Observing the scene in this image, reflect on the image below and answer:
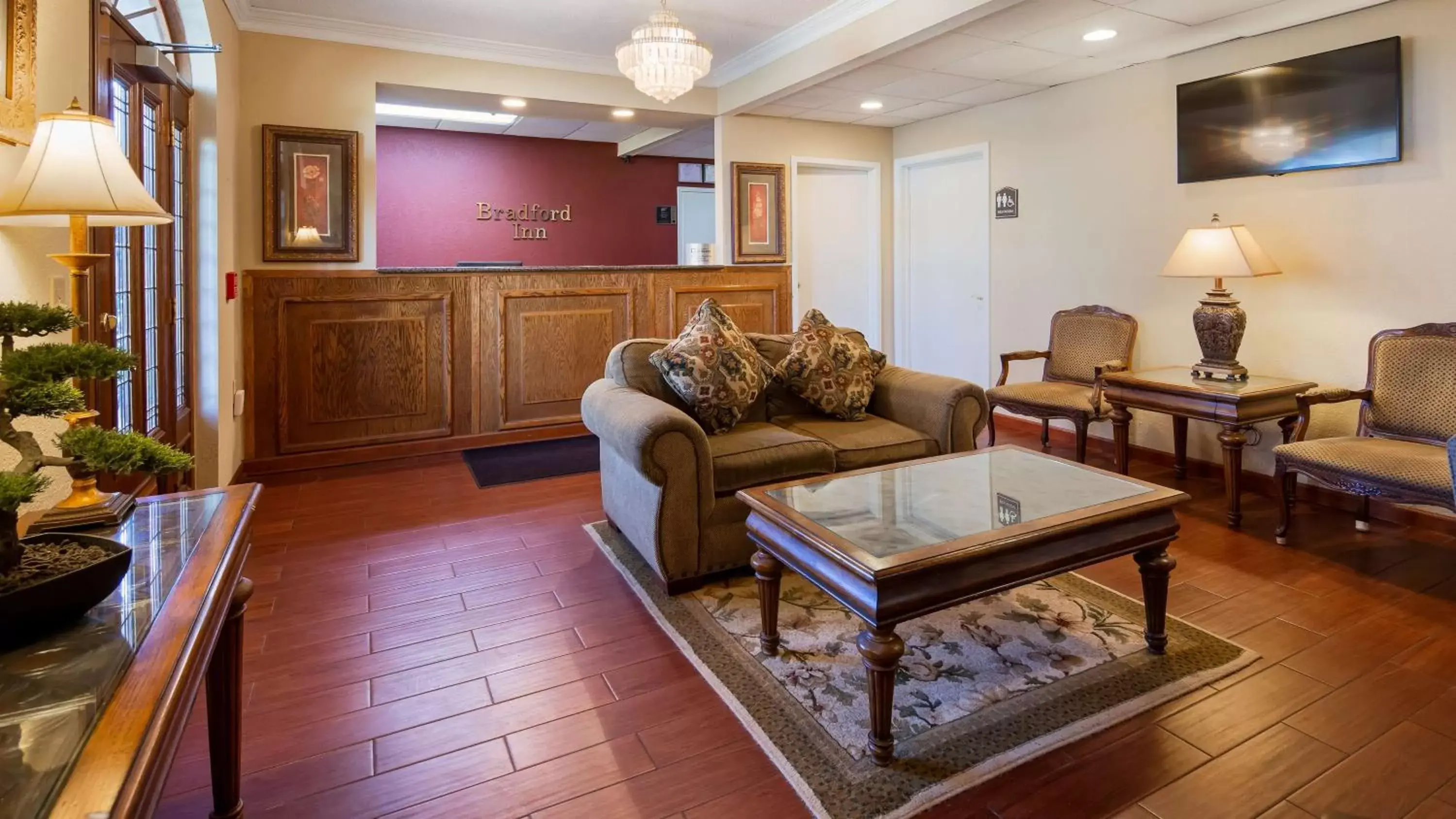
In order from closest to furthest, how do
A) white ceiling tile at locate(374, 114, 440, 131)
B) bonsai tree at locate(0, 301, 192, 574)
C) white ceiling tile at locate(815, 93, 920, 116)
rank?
1. bonsai tree at locate(0, 301, 192, 574)
2. white ceiling tile at locate(815, 93, 920, 116)
3. white ceiling tile at locate(374, 114, 440, 131)

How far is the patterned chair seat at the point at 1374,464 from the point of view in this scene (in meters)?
2.78

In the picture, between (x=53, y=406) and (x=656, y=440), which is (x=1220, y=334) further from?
(x=53, y=406)

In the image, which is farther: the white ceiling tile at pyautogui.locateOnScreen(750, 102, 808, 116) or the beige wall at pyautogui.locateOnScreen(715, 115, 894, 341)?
the beige wall at pyautogui.locateOnScreen(715, 115, 894, 341)

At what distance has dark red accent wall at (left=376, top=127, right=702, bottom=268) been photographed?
23.6ft

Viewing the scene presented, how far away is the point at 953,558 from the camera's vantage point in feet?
6.16

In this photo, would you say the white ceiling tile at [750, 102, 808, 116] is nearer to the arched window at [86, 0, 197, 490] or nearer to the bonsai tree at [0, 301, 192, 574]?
the arched window at [86, 0, 197, 490]

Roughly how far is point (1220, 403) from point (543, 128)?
5826 mm

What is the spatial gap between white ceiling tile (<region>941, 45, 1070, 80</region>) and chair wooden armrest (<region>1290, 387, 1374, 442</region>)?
2.23 meters

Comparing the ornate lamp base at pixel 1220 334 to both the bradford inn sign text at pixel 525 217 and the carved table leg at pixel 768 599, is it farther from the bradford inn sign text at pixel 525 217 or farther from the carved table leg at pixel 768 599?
the bradford inn sign text at pixel 525 217

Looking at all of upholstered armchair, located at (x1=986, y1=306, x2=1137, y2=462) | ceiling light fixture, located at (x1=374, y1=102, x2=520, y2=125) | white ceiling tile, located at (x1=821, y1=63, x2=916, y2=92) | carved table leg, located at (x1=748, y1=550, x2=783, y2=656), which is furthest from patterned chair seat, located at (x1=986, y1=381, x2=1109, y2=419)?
ceiling light fixture, located at (x1=374, y1=102, x2=520, y2=125)

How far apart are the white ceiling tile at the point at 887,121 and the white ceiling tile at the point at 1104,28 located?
5.87 feet

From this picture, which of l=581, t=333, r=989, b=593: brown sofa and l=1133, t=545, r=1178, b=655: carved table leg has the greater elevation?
l=581, t=333, r=989, b=593: brown sofa

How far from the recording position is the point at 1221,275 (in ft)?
12.4

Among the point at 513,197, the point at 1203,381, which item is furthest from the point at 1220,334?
the point at 513,197
